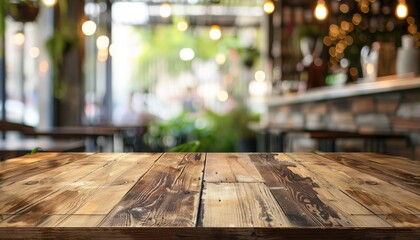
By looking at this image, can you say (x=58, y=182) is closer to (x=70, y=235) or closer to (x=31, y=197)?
(x=31, y=197)

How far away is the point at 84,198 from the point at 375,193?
68 centimetres

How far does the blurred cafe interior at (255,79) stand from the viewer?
158 inches

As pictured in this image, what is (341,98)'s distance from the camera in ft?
16.6

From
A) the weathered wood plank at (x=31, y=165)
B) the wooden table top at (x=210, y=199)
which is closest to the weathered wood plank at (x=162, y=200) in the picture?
the wooden table top at (x=210, y=199)

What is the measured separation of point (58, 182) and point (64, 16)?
223 inches

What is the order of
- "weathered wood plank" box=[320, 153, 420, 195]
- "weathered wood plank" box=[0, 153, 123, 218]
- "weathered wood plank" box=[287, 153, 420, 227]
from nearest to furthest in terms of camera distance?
"weathered wood plank" box=[287, 153, 420, 227], "weathered wood plank" box=[0, 153, 123, 218], "weathered wood plank" box=[320, 153, 420, 195]

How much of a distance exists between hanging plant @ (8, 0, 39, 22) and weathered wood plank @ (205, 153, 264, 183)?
2.44 m

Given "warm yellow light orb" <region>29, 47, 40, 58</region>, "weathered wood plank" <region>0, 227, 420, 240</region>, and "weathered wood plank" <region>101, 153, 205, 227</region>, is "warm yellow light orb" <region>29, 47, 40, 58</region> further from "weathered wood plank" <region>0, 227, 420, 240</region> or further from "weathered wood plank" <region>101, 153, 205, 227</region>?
"weathered wood plank" <region>0, 227, 420, 240</region>

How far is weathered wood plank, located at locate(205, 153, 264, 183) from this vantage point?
1551 millimetres

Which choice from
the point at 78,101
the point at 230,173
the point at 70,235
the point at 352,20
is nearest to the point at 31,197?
the point at 70,235

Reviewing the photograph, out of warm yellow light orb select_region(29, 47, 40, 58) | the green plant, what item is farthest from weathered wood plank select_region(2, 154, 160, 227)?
the green plant

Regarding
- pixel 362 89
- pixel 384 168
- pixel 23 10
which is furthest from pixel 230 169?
pixel 23 10

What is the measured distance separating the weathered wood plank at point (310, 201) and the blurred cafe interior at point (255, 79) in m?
1.37

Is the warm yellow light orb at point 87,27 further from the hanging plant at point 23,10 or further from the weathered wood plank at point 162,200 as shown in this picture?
the weathered wood plank at point 162,200
